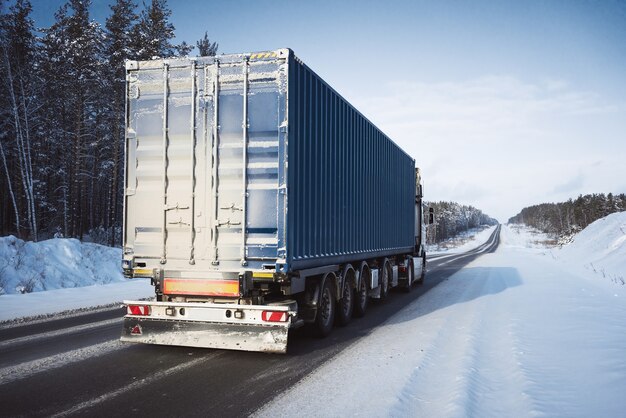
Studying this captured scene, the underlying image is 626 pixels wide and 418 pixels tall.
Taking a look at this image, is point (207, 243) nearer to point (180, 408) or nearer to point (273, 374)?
point (273, 374)

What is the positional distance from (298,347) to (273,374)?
5.15ft

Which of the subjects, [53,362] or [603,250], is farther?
[603,250]

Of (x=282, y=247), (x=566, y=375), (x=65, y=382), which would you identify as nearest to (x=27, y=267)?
(x=65, y=382)

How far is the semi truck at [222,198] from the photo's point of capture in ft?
20.9

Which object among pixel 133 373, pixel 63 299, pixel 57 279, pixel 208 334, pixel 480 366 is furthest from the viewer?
pixel 57 279

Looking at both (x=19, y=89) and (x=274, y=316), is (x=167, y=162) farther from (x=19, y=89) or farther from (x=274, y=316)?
(x=19, y=89)

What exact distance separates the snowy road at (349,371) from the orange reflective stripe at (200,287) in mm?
976

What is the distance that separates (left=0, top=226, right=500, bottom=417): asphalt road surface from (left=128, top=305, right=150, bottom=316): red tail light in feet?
2.02

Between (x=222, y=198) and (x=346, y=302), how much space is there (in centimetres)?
398

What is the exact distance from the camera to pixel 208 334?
640cm

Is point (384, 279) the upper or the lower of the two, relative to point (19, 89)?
lower

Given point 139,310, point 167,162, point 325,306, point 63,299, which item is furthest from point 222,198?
point 63,299

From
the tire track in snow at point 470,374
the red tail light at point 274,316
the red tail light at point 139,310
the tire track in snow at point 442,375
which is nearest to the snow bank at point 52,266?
the red tail light at point 139,310

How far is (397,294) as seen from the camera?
1465 cm
